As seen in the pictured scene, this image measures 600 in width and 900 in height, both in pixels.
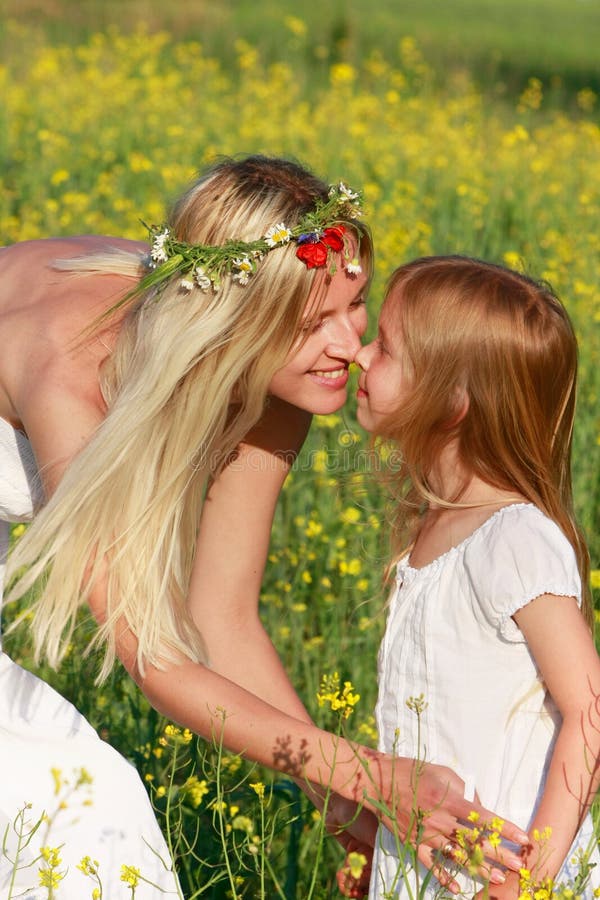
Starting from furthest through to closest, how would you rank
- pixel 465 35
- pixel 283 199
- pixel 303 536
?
1. pixel 465 35
2. pixel 303 536
3. pixel 283 199

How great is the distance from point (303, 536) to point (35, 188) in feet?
11.8

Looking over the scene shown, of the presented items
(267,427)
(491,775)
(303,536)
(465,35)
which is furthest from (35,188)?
(465,35)

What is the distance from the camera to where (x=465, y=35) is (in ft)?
71.0

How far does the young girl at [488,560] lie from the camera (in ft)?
6.07

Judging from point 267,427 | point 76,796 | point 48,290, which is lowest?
point 76,796

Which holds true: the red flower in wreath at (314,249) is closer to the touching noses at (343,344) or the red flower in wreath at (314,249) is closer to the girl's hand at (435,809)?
the touching noses at (343,344)

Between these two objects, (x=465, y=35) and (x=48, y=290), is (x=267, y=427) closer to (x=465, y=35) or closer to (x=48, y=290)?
(x=48, y=290)

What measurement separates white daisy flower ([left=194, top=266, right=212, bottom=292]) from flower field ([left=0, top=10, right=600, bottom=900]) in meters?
0.50

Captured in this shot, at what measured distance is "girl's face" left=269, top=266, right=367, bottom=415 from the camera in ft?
7.41

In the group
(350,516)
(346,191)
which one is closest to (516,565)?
(346,191)

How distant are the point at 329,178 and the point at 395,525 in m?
3.65

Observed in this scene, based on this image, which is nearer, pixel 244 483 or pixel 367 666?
pixel 244 483

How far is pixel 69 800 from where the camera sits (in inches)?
80.6

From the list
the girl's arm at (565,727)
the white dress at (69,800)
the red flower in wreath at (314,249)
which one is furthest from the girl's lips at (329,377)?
the white dress at (69,800)
